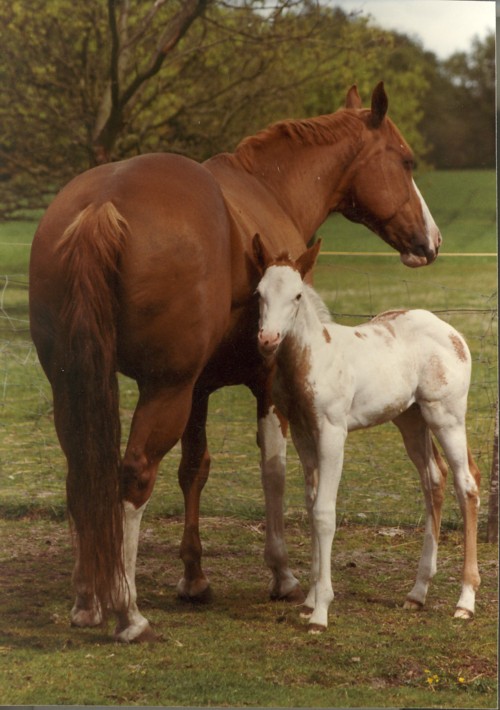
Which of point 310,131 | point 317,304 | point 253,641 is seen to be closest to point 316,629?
point 253,641

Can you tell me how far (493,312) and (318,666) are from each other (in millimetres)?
1653

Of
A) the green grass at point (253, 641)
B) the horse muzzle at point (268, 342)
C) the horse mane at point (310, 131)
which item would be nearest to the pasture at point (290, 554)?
the green grass at point (253, 641)

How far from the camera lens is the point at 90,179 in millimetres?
3445

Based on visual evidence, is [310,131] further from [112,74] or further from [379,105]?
[112,74]

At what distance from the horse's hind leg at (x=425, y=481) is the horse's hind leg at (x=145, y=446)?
3.45 ft

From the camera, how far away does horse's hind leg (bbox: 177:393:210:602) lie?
3988 millimetres

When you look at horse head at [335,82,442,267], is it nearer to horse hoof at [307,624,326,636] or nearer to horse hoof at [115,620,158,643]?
horse hoof at [307,624,326,636]

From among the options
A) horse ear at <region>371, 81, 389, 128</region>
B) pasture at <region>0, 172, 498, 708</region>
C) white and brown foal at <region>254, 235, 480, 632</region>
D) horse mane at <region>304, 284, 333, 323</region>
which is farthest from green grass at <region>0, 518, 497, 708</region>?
horse ear at <region>371, 81, 389, 128</region>

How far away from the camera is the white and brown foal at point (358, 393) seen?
11.6ft

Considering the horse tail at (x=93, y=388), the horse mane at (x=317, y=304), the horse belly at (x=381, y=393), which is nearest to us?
the horse tail at (x=93, y=388)

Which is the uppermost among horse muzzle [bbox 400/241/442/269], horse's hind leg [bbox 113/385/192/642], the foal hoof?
horse muzzle [bbox 400/241/442/269]

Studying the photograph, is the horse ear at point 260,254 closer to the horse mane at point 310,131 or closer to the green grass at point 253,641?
the horse mane at point 310,131

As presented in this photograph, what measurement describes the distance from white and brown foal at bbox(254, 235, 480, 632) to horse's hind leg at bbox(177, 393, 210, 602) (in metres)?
0.42

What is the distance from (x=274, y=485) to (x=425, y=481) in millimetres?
602
